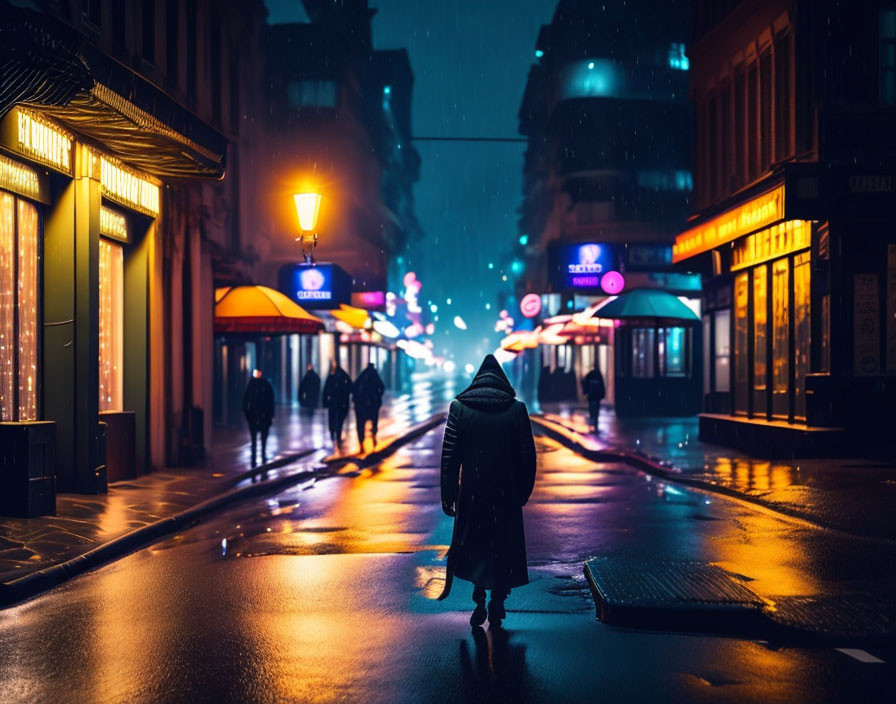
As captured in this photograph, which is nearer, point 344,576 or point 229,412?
point 344,576

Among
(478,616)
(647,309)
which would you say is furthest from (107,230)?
(647,309)

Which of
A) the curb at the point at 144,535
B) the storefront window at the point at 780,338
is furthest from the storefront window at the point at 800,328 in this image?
the curb at the point at 144,535

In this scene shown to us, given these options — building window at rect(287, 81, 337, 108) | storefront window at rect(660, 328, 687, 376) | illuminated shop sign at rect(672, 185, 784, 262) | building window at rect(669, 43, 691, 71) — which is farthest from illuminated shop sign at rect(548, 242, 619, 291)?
building window at rect(669, 43, 691, 71)

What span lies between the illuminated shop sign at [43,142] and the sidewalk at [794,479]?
9.71 metres

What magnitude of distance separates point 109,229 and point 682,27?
52.9 metres

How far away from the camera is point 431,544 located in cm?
1036

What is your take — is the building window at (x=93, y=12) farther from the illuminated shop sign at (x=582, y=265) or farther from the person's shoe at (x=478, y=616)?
the illuminated shop sign at (x=582, y=265)

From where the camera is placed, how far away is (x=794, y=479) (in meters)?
15.2

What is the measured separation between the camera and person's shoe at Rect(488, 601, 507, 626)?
22.4ft

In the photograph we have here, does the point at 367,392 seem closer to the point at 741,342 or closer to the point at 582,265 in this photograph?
the point at 741,342

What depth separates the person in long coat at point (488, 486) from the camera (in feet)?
22.5

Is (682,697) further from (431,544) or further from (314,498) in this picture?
(314,498)

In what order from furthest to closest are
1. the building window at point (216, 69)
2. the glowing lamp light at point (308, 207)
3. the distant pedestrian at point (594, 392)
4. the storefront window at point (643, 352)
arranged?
the storefront window at point (643, 352), the distant pedestrian at point (594, 392), the glowing lamp light at point (308, 207), the building window at point (216, 69)

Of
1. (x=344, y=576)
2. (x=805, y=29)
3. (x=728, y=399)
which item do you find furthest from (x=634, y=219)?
(x=344, y=576)
